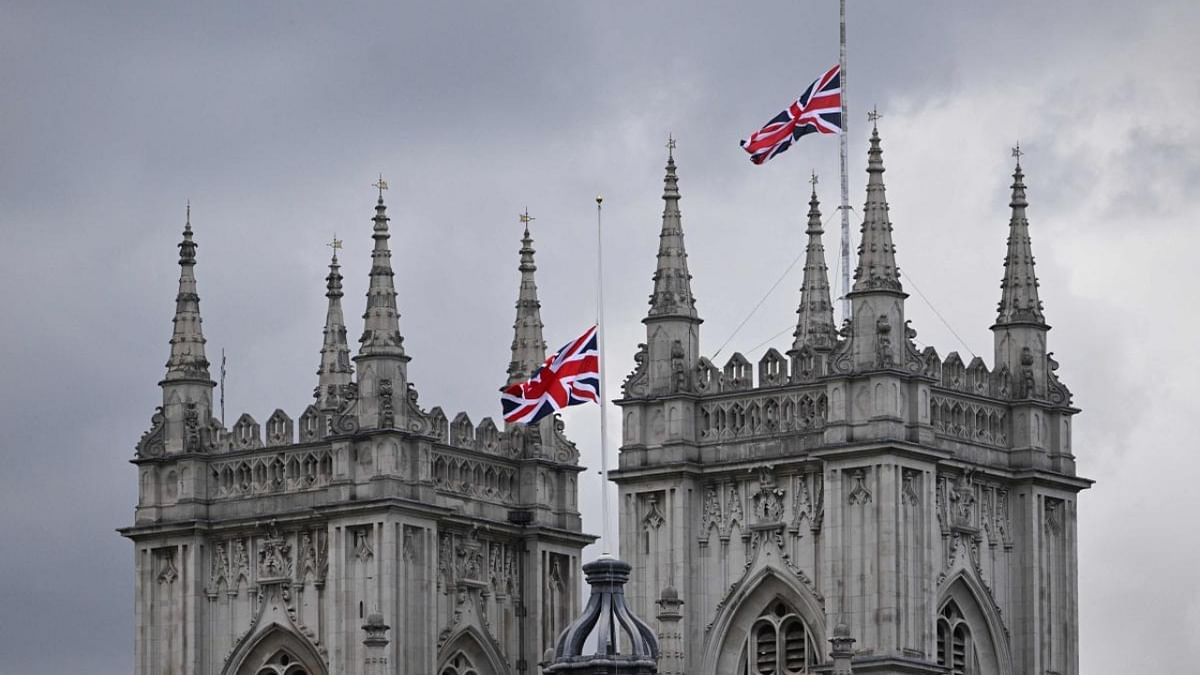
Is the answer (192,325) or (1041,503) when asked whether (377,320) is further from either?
(1041,503)

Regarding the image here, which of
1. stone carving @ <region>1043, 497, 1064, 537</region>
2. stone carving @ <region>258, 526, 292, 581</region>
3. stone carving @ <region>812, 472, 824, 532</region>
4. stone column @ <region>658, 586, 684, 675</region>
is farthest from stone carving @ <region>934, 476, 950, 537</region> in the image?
stone carving @ <region>258, 526, 292, 581</region>

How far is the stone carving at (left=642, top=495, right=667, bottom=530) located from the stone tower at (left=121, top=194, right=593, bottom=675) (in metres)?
6.48

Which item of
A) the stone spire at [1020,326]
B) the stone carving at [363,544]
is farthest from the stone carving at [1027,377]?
the stone carving at [363,544]

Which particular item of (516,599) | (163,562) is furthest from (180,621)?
(516,599)

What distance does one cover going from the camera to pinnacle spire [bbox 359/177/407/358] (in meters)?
114

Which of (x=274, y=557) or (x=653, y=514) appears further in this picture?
(x=274, y=557)

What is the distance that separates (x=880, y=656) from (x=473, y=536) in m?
15.8

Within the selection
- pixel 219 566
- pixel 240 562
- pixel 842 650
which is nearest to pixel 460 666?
pixel 240 562

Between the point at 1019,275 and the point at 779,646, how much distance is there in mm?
13191

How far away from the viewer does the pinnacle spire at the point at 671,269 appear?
11219 centimetres

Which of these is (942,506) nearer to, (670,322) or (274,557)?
(670,322)

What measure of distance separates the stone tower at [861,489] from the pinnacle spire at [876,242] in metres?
0.06

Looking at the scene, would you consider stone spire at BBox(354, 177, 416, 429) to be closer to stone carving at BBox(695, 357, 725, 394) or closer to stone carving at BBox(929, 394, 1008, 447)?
stone carving at BBox(695, 357, 725, 394)

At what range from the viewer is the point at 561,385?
113m
